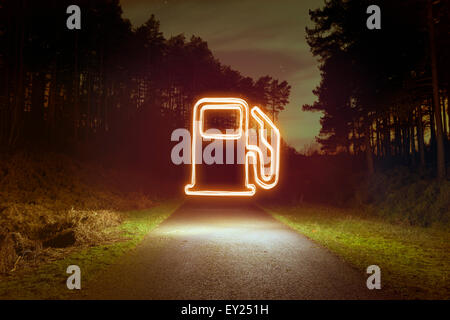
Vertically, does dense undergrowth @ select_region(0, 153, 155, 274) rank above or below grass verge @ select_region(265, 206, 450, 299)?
above

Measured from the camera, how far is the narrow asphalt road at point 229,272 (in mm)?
5758

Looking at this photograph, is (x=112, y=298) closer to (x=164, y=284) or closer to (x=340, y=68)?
(x=164, y=284)

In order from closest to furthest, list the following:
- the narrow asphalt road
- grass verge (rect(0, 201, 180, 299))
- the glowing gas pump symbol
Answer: the narrow asphalt road → grass verge (rect(0, 201, 180, 299)) → the glowing gas pump symbol

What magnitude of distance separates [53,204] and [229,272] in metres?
12.7

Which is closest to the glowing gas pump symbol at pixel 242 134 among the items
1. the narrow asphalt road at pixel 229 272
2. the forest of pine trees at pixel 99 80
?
the narrow asphalt road at pixel 229 272

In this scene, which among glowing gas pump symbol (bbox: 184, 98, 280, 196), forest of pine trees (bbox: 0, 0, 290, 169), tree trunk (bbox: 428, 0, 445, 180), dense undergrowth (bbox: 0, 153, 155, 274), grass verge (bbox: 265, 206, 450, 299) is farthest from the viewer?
forest of pine trees (bbox: 0, 0, 290, 169)

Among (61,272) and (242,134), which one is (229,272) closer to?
(61,272)

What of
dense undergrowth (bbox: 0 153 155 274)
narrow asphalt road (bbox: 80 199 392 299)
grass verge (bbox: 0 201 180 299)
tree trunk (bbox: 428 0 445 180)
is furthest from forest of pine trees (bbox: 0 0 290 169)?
tree trunk (bbox: 428 0 445 180)

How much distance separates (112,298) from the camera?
5543mm

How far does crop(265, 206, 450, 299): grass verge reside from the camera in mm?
6578

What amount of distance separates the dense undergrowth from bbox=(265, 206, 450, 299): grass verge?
780cm

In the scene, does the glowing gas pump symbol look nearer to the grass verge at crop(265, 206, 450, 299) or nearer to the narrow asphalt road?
the narrow asphalt road

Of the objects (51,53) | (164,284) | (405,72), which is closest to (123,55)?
(51,53)

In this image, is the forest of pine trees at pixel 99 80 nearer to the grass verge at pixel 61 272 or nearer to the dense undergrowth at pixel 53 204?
the dense undergrowth at pixel 53 204
